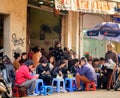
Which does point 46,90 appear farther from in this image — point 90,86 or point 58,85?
point 90,86

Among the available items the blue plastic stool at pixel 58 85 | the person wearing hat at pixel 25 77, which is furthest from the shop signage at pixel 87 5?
the person wearing hat at pixel 25 77

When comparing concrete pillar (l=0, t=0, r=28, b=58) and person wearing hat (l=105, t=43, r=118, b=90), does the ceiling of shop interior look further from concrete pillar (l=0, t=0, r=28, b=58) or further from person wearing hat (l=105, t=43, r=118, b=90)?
person wearing hat (l=105, t=43, r=118, b=90)

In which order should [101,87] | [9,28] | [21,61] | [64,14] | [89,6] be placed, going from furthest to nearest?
1. [64,14]
2. [89,6]
3. [101,87]
4. [9,28]
5. [21,61]

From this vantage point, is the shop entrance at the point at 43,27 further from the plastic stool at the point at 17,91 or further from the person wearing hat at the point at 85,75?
the plastic stool at the point at 17,91

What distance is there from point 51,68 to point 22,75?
2389 mm

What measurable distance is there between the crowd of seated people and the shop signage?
1.87 metres

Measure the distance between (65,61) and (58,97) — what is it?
3075 millimetres

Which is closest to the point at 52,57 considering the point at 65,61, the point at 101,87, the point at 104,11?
the point at 65,61

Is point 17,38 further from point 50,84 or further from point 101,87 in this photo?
point 101,87

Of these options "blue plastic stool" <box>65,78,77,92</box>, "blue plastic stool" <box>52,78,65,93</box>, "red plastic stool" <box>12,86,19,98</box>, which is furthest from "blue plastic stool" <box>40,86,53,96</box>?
"blue plastic stool" <box>65,78,77,92</box>

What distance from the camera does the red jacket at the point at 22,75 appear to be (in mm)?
14766

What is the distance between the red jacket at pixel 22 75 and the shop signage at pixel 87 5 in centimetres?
422

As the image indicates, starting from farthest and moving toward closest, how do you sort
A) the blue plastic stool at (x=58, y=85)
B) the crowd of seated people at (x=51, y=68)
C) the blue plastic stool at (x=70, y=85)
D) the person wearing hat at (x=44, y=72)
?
the blue plastic stool at (x=70, y=85), the blue plastic stool at (x=58, y=85), the person wearing hat at (x=44, y=72), the crowd of seated people at (x=51, y=68)

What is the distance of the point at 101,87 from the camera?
19.0 m
